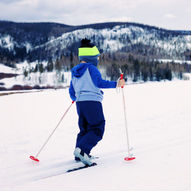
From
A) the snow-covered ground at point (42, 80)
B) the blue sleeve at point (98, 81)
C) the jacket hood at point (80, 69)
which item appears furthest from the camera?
the snow-covered ground at point (42, 80)

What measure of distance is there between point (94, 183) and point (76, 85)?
1610 mm

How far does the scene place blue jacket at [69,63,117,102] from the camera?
3479 millimetres

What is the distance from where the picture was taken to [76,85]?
368 cm

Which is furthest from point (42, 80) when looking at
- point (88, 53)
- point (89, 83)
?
point (89, 83)

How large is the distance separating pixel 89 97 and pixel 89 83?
Result: 222 mm

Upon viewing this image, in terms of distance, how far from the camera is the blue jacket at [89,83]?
3479 mm

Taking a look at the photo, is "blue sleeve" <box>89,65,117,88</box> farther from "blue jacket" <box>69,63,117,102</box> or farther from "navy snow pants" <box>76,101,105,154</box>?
"navy snow pants" <box>76,101,105,154</box>

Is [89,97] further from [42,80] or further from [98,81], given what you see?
[42,80]

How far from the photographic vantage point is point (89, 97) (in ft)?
11.6

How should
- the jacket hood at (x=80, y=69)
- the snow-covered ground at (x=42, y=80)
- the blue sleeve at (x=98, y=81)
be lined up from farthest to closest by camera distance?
the snow-covered ground at (x=42, y=80)
the jacket hood at (x=80, y=69)
the blue sleeve at (x=98, y=81)

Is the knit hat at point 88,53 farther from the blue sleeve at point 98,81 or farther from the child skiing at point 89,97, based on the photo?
the blue sleeve at point 98,81

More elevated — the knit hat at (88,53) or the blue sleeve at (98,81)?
the knit hat at (88,53)

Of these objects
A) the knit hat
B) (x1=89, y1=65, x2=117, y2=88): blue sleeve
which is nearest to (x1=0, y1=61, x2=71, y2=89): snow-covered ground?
the knit hat

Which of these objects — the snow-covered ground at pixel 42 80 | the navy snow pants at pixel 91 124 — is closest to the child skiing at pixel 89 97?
the navy snow pants at pixel 91 124
